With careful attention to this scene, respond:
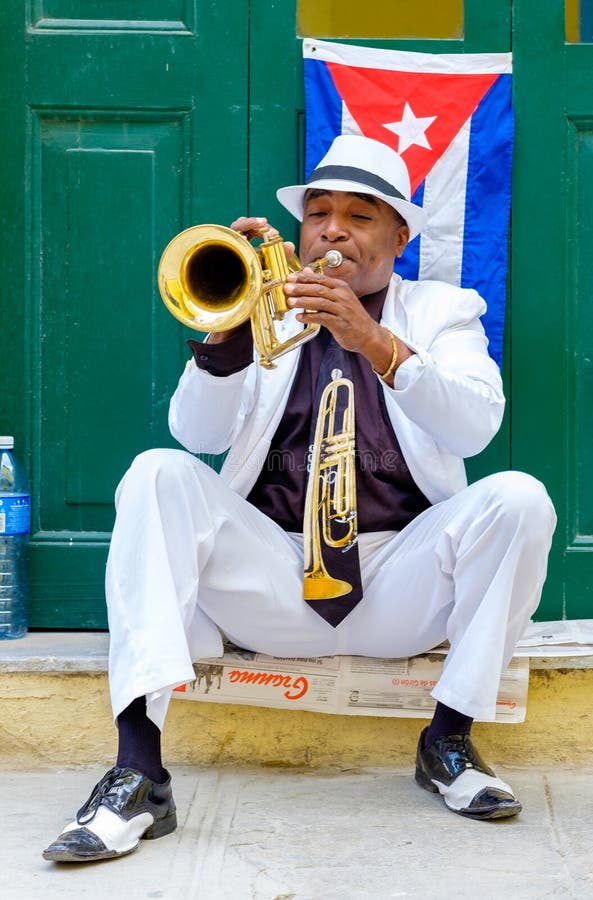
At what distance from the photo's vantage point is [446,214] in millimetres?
3508

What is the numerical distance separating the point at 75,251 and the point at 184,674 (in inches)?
60.6

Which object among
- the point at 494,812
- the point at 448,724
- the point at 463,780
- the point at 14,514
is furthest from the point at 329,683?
the point at 14,514

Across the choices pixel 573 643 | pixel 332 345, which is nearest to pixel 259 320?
pixel 332 345

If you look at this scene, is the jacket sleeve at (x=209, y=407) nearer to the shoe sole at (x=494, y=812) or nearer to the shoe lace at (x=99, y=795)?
the shoe lace at (x=99, y=795)

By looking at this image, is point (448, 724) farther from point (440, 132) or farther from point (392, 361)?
point (440, 132)

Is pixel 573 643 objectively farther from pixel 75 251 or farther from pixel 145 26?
pixel 145 26

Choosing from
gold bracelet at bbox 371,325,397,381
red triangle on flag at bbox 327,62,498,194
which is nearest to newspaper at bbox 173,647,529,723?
gold bracelet at bbox 371,325,397,381

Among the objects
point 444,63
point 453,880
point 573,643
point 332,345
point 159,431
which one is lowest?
point 453,880

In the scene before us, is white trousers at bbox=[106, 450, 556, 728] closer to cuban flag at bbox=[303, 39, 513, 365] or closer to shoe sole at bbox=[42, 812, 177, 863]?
shoe sole at bbox=[42, 812, 177, 863]

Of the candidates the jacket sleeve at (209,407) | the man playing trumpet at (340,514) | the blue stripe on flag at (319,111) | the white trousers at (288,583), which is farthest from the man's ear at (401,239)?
the white trousers at (288,583)

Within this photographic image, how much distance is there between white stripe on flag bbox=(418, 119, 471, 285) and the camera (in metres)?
3.50

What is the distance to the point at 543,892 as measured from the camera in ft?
7.43

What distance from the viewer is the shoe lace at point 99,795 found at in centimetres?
245

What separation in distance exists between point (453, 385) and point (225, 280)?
0.58 metres
